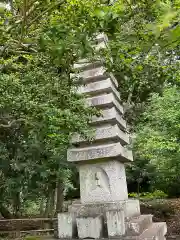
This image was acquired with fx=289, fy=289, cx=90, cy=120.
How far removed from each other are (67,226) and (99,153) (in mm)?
1011

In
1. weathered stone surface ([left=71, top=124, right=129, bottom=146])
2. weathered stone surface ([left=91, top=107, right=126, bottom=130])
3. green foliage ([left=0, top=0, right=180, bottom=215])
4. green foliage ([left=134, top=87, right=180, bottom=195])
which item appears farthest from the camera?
green foliage ([left=134, top=87, right=180, bottom=195])

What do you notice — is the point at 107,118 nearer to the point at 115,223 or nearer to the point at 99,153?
the point at 99,153

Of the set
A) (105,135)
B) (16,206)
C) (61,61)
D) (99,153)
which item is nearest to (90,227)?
(99,153)

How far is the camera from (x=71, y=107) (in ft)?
12.2

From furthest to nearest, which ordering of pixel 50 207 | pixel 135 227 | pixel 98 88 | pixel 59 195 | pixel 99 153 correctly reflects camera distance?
pixel 50 207 < pixel 59 195 < pixel 98 88 < pixel 99 153 < pixel 135 227

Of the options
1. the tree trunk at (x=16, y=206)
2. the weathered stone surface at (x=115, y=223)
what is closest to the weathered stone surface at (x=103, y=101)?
the weathered stone surface at (x=115, y=223)

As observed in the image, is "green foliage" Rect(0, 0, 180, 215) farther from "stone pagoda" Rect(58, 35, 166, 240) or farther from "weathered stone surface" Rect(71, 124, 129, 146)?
"stone pagoda" Rect(58, 35, 166, 240)

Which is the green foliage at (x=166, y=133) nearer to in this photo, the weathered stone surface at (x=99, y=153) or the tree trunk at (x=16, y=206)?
the weathered stone surface at (x=99, y=153)

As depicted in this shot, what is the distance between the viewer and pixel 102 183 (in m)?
3.89

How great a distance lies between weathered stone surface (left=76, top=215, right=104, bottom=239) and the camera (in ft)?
11.4

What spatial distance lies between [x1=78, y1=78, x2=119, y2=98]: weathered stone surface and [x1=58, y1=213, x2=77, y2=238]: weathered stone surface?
1.79 m

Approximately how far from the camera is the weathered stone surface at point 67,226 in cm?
362

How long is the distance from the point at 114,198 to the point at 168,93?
4.80 metres

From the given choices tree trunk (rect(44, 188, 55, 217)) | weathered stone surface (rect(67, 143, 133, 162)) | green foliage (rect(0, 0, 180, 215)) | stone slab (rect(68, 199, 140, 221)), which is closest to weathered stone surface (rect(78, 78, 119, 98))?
green foliage (rect(0, 0, 180, 215))
